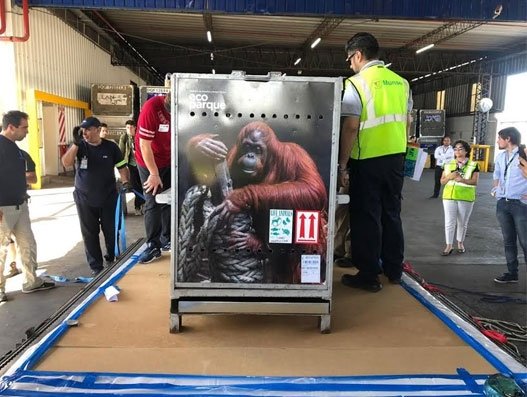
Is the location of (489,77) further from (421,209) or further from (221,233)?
(221,233)

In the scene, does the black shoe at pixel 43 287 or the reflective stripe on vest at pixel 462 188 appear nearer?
the black shoe at pixel 43 287

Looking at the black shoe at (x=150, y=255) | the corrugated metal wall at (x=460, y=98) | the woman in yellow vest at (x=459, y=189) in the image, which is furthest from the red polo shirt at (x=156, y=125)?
the corrugated metal wall at (x=460, y=98)

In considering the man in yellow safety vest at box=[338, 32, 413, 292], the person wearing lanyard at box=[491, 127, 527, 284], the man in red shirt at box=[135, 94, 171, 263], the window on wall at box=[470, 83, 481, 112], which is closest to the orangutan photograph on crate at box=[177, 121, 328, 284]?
the man in yellow safety vest at box=[338, 32, 413, 292]

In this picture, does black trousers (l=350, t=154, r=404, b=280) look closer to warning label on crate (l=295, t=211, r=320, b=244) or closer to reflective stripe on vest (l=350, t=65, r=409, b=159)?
reflective stripe on vest (l=350, t=65, r=409, b=159)

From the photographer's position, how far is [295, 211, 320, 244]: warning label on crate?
2.29 meters

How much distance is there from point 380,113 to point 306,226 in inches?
41.6

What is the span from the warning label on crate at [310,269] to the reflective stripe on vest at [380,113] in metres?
0.97

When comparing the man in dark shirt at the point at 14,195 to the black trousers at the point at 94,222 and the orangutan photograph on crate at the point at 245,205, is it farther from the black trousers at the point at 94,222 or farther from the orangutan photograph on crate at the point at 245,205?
the orangutan photograph on crate at the point at 245,205

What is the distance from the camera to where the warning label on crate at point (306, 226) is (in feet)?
7.50

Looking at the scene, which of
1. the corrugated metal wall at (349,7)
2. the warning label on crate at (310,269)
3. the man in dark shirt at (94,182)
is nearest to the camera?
the warning label on crate at (310,269)

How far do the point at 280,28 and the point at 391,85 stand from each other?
1600 cm

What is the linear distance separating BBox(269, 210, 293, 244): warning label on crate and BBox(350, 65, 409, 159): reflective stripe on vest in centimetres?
97

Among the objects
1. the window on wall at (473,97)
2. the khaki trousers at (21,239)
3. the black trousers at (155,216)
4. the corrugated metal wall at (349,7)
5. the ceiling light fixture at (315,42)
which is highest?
the ceiling light fixture at (315,42)

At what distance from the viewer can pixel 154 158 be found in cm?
394
